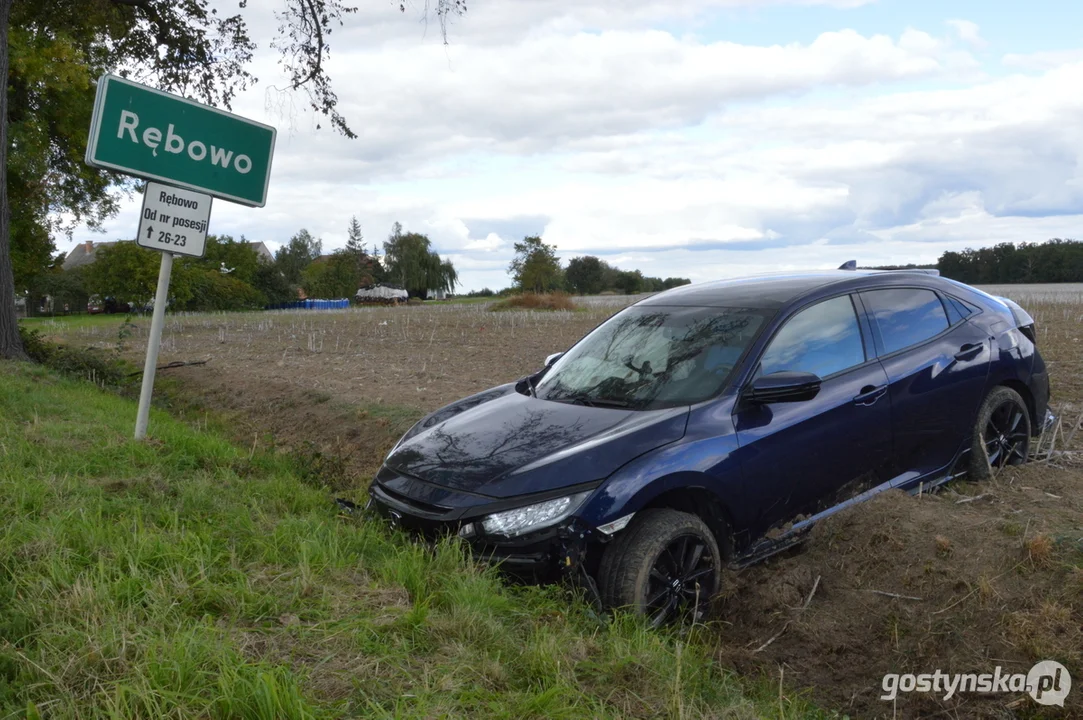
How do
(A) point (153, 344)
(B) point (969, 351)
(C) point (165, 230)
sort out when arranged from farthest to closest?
(A) point (153, 344) → (C) point (165, 230) → (B) point (969, 351)

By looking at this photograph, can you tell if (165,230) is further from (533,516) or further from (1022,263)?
(1022,263)

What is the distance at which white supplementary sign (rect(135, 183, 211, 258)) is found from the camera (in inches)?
269

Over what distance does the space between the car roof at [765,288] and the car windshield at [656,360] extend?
11 cm

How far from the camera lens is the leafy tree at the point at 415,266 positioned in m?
113

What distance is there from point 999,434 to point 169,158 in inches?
268

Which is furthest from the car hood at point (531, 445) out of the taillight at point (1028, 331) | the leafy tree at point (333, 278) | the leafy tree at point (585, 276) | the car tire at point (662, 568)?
the leafy tree at point (585, 276)

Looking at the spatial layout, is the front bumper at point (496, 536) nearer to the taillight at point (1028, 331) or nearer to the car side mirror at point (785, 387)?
the car side mirror at point (785, 387)

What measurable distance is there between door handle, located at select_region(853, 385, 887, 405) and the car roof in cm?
69

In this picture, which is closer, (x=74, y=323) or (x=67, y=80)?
(x=67, y=80)

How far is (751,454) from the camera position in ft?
14.4

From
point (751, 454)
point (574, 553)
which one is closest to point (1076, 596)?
point (751, 454)

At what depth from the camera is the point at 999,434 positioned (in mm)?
6059

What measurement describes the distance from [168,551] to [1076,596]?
4.15m

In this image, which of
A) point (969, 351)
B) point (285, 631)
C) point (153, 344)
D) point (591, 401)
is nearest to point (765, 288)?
point (591, 401)
